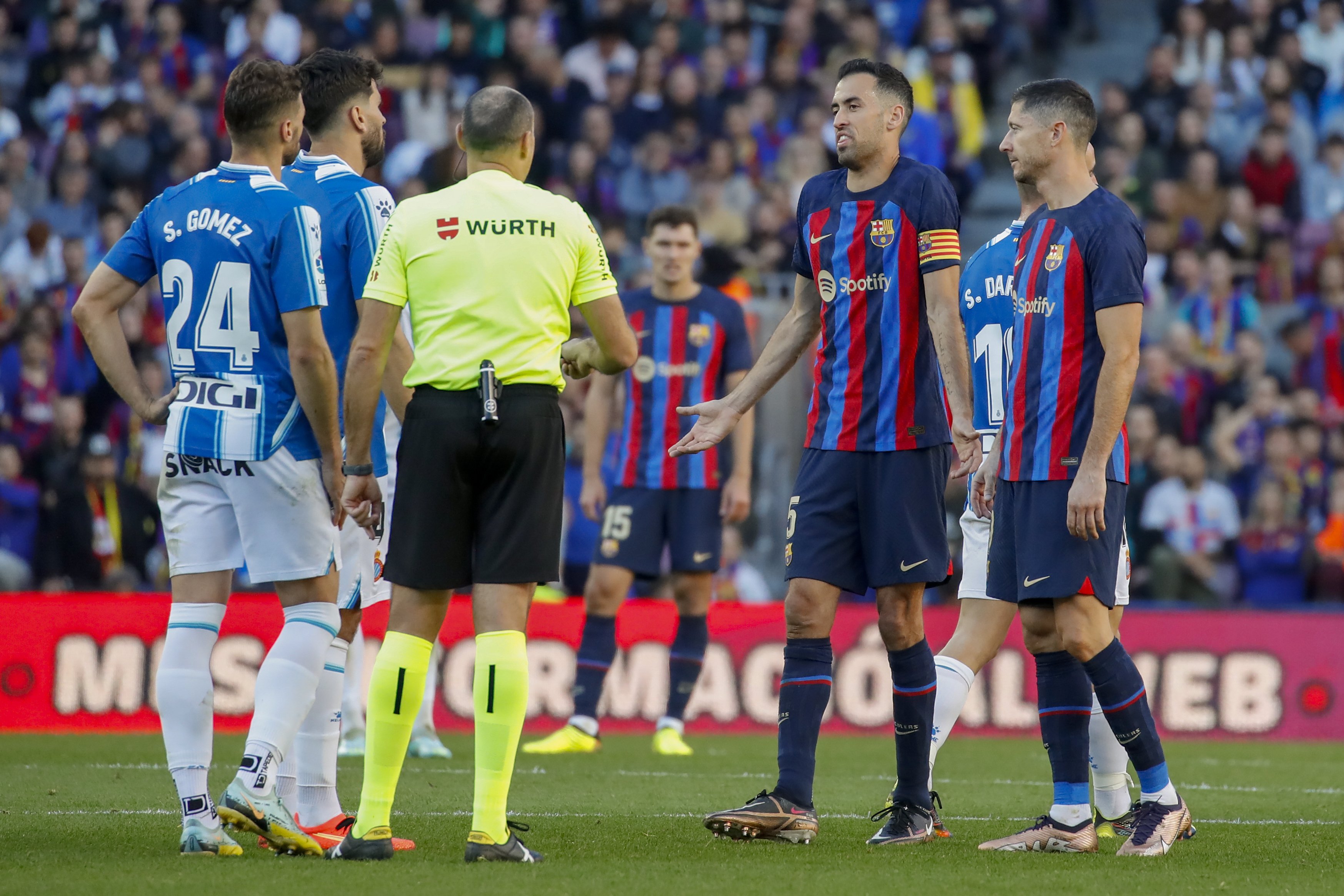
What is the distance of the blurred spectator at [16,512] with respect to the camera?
14039 millimetres

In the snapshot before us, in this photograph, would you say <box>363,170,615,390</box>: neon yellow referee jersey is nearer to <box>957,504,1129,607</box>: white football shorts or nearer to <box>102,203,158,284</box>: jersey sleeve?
<box>102,203,158,284</box>: jersey sleeve

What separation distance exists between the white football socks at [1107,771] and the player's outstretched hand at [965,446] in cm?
110

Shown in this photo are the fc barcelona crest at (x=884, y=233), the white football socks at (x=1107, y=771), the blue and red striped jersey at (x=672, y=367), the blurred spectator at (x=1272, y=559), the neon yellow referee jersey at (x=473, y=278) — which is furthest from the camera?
the blurred spectator at (x=1272, y=559)

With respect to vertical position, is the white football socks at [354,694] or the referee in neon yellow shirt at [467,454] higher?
the referee in neon yellow shirt at [467,454]

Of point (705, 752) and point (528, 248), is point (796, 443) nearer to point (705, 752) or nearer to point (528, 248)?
point (705, 752)

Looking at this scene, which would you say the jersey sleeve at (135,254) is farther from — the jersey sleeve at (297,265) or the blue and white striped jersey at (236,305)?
the jersey sleeve at (297,265)

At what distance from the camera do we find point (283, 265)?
219 inches

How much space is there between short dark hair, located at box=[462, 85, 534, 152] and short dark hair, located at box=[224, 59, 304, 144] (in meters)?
0.69

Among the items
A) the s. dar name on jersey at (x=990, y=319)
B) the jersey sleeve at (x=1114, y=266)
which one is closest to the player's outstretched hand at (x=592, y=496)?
the s. dar name on jersey at (x=990, y=319)

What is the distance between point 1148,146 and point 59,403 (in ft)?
37.0

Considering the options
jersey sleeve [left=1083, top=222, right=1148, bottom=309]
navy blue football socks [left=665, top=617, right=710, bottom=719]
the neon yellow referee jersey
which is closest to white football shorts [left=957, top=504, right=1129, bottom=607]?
jersey sleeve [left=1083, top=222, right=1148, bottom=309]

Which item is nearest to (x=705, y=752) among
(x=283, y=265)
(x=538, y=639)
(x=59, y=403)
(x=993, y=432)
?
(x=538, y=639)

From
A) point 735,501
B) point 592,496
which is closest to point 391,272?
point 735,501

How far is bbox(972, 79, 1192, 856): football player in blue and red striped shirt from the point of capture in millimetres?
5676
